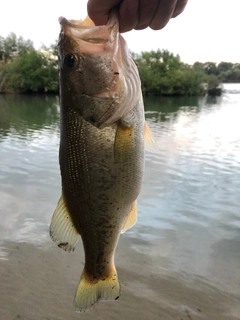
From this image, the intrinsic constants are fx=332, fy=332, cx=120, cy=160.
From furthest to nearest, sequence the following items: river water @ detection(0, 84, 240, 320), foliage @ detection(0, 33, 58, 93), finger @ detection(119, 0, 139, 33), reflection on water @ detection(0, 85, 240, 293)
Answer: foliage @ detection(0, 33, 58, 93) → reflection on water @ detection(0, 85, 240, 293) → river water @ detection(0, 84, 240, 320) → finger @ detection(119, 0, 139, 33)

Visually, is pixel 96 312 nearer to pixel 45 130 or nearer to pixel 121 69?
pixel 121 69

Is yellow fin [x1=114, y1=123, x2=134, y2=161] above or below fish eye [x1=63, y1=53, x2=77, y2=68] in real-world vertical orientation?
below

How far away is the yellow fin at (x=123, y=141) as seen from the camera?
6.41 feet

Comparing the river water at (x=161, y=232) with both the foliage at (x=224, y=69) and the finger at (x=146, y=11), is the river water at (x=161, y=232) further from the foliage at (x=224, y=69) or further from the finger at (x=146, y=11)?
the foliage at (x=224, y=69)

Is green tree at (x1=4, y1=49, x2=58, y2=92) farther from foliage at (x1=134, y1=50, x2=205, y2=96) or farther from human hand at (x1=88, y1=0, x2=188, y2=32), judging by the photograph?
human hand at (x1=88, y1=0, x2=188, y2=32)

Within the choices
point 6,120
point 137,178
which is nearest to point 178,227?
point 137,178

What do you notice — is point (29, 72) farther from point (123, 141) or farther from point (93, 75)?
point (123, 141)

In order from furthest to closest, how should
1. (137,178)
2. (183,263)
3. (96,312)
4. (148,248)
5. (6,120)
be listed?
(6,120) → (148,248) → (183,263) → (96,312) → (137,178)

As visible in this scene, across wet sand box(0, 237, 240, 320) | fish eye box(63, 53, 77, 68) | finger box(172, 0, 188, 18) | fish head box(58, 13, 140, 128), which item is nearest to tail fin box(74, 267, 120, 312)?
fish head box(58, 13, 140, 128)

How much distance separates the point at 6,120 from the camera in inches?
997

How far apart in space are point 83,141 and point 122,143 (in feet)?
0.75

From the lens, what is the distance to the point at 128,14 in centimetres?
182

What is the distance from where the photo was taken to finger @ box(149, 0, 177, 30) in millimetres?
1814

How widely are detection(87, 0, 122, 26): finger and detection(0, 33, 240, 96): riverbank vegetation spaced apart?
6481cm
